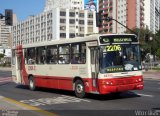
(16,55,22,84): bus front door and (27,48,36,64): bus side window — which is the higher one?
(27,48,36,64): bus side window

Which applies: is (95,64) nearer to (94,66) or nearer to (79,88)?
(94,66)

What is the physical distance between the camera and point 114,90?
15.2m

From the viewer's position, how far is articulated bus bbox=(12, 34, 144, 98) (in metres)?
15.2

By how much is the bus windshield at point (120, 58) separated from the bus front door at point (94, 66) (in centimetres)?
29

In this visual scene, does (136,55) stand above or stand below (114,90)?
above

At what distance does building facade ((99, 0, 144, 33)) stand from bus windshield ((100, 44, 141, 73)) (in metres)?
129

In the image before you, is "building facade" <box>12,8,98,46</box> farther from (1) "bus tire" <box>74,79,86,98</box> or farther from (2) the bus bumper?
(2) the bus bumper

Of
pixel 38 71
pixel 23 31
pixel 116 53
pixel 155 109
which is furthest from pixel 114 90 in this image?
pixel 23 31

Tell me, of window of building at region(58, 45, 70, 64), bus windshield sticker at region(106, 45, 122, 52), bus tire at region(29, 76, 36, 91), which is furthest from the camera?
bus tire at region(29, 76, 36, 91)

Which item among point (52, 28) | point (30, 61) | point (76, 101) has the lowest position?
point (76, 101)

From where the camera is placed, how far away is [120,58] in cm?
1543

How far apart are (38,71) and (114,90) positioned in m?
6.39

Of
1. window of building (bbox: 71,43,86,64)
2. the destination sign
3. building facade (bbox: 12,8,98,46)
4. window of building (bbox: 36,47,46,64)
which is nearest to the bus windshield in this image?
the destination sign

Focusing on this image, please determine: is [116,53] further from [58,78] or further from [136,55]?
[58,78]
